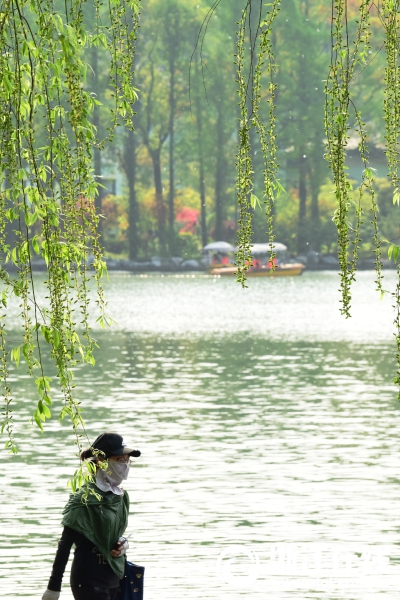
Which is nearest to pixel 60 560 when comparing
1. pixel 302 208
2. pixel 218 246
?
pixel 218 246

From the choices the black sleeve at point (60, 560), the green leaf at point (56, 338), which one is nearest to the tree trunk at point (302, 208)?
the black sleeve at point (60, 560)

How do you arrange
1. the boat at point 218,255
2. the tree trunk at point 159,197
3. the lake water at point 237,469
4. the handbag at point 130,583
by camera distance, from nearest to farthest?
1. the handbag at point 130,583
2. the lake water at point 237,469
3. the boat at point 218,255
4. the tree trunk at point 159,197

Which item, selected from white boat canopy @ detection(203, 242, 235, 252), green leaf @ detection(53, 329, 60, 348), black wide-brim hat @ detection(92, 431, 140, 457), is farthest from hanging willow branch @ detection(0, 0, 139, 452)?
white boat canopy @ detection(203, 242, 235, 252)

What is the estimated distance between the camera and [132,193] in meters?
103

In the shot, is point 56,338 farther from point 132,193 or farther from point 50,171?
point 132,193

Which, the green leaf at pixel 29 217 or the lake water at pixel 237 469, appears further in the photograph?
the lake water at pixel 237 469

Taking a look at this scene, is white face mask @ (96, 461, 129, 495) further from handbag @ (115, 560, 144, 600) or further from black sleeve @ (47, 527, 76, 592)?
handbag @ (115, 560, 144, 600)

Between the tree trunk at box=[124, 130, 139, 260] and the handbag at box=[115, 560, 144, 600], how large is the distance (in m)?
94.8

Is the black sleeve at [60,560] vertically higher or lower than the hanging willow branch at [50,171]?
lower

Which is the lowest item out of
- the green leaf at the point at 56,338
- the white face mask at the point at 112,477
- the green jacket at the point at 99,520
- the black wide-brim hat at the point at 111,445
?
the green jacket at the point at 99,520

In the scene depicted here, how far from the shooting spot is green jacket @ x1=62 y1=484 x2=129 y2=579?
769 centimetres

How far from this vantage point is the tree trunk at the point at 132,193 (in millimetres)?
102938

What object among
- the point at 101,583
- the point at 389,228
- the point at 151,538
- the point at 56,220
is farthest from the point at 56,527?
the point at 389,228

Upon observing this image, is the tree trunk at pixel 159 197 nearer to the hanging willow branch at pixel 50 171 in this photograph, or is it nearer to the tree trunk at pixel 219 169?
the tree trunk at pixel 219 169
